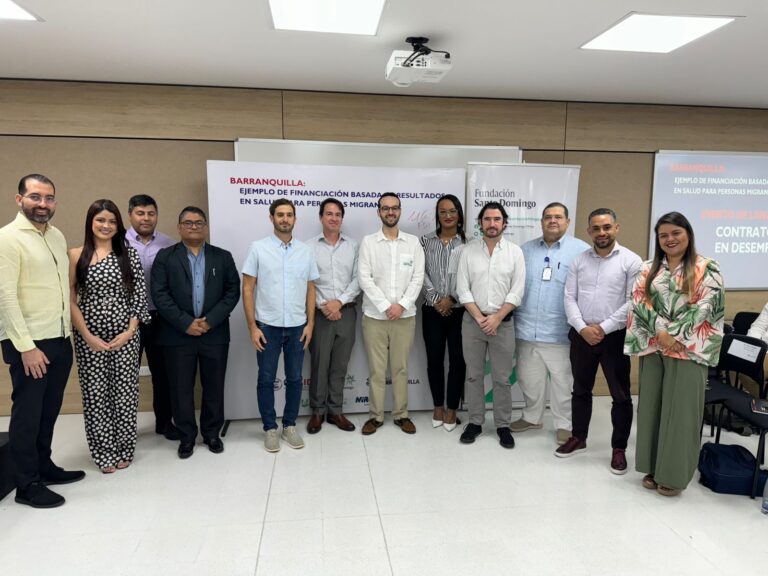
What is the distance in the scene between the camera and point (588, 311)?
3340mm

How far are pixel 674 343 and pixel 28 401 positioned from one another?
147 inches

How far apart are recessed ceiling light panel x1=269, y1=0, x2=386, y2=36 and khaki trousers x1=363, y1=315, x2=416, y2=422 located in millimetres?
2060

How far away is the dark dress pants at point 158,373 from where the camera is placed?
3621mm

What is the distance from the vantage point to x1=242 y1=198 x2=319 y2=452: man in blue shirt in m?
3.50

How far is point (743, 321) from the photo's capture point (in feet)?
15.1

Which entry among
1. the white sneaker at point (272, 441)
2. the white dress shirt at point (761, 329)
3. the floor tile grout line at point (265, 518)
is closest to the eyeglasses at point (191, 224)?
the white sneaker at point (272, 441)

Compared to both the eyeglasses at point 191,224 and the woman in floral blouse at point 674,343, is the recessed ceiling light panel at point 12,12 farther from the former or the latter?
the woman in floral blouse at point 674,343

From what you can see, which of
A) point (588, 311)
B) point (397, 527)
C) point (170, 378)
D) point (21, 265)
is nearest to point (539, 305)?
point (588, 311)

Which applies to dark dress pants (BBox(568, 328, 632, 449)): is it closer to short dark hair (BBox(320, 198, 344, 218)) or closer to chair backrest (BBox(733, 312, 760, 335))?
short dark hair (BBox(320, 198, 344, 218))

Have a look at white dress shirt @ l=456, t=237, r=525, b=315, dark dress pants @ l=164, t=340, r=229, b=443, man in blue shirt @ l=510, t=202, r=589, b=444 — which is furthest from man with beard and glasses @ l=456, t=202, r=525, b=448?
dark dress pants @ l=164, t=340, r=229, b=443

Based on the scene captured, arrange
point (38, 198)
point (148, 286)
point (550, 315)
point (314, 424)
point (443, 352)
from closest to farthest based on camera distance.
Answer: point (38, 198)
point (148, 286)
point (550, 315)
point (314, 424)
point (443, 352)

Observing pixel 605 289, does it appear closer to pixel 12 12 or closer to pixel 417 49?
pixel 417 49

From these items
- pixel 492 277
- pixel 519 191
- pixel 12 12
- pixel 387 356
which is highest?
pixel 12 12

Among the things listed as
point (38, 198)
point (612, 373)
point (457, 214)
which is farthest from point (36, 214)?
point (612, 373)
